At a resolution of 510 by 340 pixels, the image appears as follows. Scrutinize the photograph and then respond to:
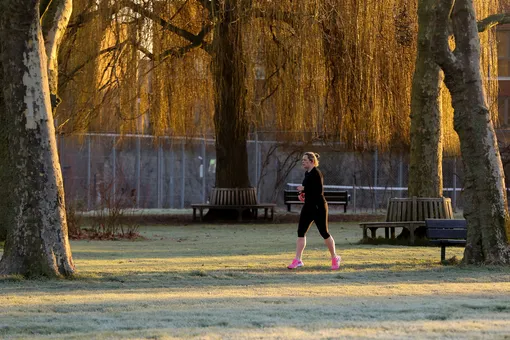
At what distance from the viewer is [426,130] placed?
68.8ft

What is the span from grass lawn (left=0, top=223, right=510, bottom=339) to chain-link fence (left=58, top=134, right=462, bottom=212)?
16922 millimetres

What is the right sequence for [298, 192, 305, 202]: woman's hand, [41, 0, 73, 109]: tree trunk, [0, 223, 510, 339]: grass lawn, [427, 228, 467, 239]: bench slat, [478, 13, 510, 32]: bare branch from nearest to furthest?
1. [0, 223, 510, 339]: grass lawn
2. [298, 192, 305, 202]: woman's hand
3. [427, 228, 467, 239]: bench slat
4. [41, 0, 73, 109]: tree trunk
5. [478, 13, 510, 32]: bare branch

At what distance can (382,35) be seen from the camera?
25094 mm

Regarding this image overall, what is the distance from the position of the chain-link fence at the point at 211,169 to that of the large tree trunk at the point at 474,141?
19489 mm

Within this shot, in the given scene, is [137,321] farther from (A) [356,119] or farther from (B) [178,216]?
(B) [178,216]

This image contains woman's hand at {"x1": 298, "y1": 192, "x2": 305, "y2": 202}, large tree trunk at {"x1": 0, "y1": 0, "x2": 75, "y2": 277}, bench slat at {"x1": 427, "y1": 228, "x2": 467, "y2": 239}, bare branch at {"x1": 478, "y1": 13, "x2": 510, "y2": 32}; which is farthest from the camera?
bare branch at {"x1": 478, "y1": 13, "x2": 510, "y2": 32}

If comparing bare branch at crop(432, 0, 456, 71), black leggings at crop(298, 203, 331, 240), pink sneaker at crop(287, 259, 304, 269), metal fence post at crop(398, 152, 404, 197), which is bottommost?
pink sneaker at crop(287, 259, 304, 269)

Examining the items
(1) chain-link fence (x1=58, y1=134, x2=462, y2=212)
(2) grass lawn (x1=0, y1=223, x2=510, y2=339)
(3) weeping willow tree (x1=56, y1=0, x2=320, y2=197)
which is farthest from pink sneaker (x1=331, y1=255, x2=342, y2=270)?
(1) chain-link fence (x1=58, y1=134, x2=462, y2=212)

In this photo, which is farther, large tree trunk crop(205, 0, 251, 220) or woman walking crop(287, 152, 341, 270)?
large tree trunk crop(205, 0, 251, 220)

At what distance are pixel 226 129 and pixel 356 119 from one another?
15.2ft

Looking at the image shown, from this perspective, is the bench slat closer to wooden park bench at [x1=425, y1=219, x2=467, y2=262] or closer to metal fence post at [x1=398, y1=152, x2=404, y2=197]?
wooden park bench at [x1=425, y1=219, x2=467, y2=262]

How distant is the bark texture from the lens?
2066cm

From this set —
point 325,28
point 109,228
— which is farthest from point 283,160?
point 109,228

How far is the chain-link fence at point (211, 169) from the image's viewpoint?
117 ft
